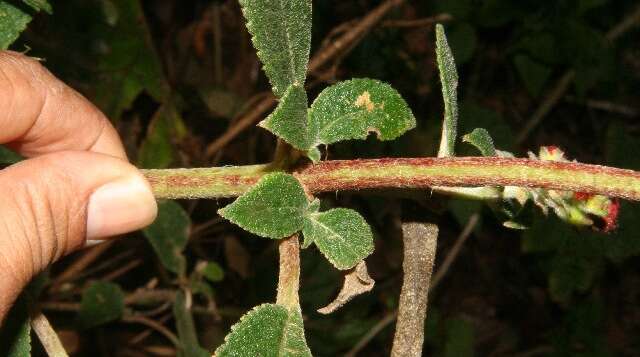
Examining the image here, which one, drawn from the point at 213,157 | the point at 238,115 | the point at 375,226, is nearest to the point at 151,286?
the point at 213,157

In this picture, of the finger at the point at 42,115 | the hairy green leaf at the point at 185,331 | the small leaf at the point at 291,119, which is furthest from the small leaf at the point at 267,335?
the hairy green leaf at the point at 185,331

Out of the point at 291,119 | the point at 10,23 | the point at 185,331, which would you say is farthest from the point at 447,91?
the point at 185,331

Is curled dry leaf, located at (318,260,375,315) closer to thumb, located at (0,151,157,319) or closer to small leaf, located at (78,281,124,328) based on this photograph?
thumb, located at (0,151,157,319)

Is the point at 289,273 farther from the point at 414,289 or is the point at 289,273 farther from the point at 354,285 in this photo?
the point at 414,289

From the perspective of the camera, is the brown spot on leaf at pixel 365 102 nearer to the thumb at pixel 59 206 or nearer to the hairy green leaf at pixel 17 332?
the thumb at pixel 59 206

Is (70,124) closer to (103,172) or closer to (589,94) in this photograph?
(103,172)

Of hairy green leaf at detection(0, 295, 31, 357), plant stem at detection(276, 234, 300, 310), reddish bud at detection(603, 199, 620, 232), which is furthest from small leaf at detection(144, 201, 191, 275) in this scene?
reddish bud at detection(603, 199, 620, 232)

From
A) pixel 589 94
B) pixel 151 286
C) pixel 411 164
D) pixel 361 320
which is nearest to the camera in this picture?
pixel 411 164
